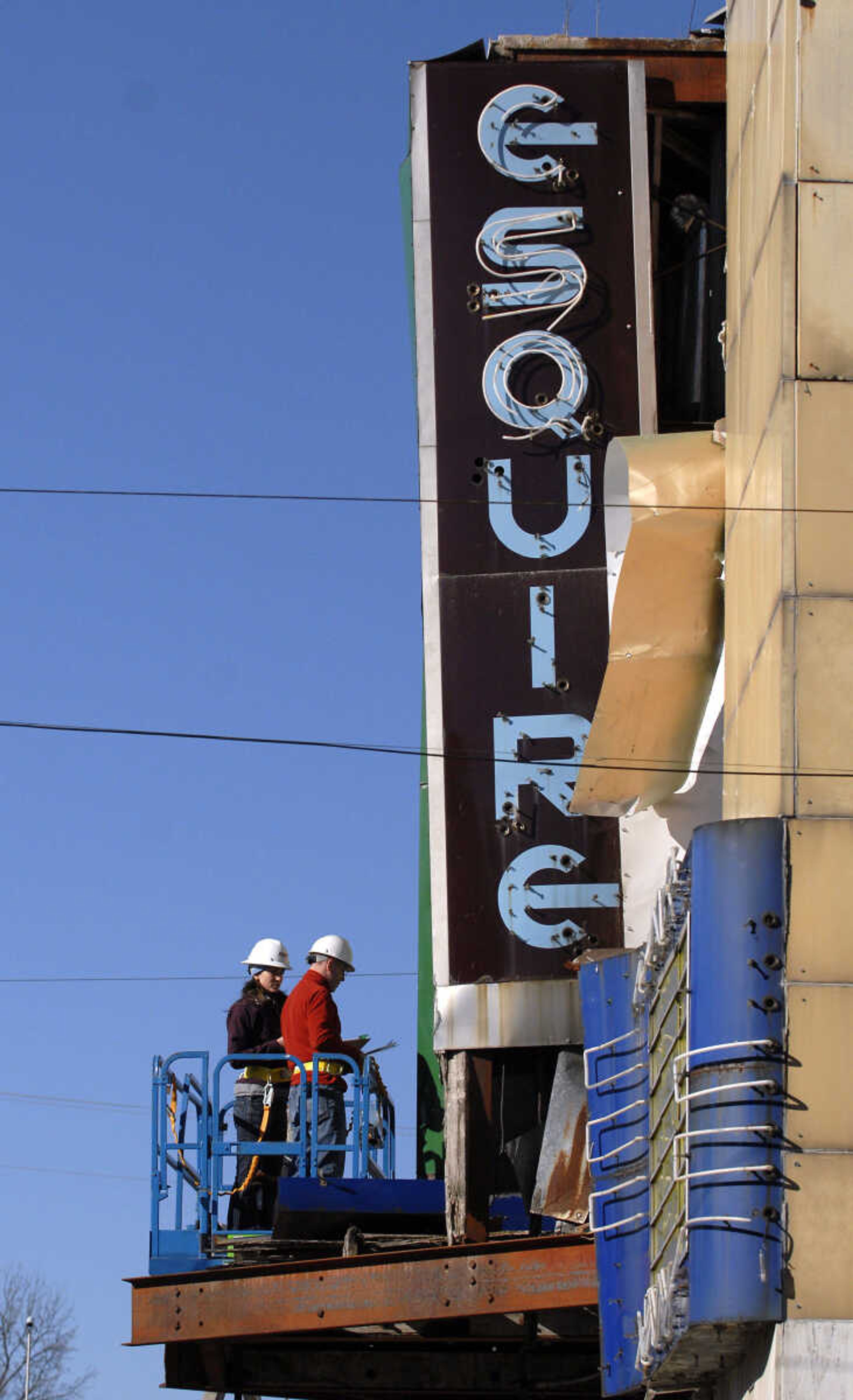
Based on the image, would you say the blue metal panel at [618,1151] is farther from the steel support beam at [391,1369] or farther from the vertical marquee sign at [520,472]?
the steel support beam at [391,1369]

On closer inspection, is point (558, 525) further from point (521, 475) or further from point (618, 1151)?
point (618, 1151)

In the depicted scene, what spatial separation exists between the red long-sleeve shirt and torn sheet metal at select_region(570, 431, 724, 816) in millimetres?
2700

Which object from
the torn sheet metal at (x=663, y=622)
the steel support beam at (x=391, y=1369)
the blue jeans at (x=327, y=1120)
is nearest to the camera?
the torn sheet metal at (x=663, y=622)

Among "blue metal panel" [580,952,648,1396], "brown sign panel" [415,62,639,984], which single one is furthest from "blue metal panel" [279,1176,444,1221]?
"blue metal panel" [580,952,648,1396]

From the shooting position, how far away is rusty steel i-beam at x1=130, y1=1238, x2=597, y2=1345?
1260cm

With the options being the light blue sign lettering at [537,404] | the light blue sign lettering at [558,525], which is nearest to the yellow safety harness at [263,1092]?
the light blue sign lettering at [558,525]

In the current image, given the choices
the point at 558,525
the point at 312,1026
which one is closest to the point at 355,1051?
the point at 312,1026

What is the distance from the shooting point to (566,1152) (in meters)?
13.6

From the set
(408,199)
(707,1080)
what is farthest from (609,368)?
(707,1080)

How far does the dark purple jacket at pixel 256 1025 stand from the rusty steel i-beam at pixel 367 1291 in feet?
6.72

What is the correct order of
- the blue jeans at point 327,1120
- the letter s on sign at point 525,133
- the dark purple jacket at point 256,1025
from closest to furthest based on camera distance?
1. the blue jeans at point 327,1120
2. the dark purple jacket at point 256,1025
3. the letter s on sign at point 525,133

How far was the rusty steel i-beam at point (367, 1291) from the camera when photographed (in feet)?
41.3

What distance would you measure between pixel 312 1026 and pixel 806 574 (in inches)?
232

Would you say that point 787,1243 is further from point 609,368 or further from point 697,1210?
point 609,368
